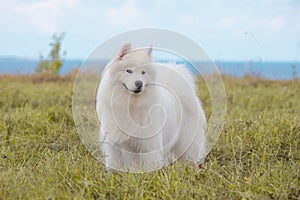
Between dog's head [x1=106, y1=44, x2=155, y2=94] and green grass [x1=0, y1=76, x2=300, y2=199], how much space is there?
0.55 meters

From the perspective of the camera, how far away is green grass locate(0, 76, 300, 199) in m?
2.26

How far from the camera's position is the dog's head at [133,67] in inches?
106

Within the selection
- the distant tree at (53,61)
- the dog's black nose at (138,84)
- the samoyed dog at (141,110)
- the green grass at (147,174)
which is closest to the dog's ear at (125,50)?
the samoyed dog at (141,110)

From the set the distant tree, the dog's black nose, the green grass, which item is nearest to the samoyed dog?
the dog's black nose

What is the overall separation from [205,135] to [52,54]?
6.97 meters

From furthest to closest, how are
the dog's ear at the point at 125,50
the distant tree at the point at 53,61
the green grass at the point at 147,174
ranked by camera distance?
the distant tree at the point at 53,61
the dog's ear at the point at 125,50
the green grass at the point at 147,174

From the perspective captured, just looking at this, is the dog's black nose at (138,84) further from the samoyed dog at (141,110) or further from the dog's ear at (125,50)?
the dog's ear at (125,50)

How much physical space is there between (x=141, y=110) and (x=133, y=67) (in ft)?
1.16

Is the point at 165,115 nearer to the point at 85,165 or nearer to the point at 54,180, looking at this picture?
the point at 85,165

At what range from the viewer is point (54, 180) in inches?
94.2

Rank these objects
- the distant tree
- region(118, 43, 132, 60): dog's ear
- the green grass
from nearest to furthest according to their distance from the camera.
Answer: the green grass, region(118, 43, 132, 60): dog's ear, the distant tree

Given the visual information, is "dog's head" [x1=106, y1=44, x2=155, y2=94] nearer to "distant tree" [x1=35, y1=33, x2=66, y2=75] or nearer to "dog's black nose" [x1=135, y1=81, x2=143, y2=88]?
"dog's black nose" [x1=135, y1=81, x2=143, y2=88]

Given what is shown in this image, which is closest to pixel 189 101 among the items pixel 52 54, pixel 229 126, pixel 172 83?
pixel 172 83

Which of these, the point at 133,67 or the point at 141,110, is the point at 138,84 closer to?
the point at 133,67
